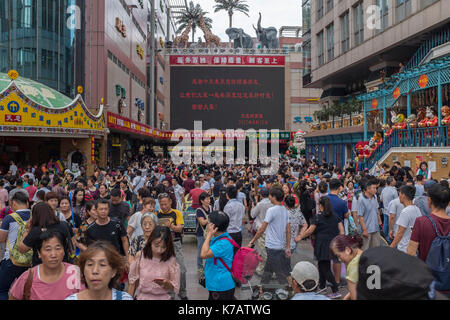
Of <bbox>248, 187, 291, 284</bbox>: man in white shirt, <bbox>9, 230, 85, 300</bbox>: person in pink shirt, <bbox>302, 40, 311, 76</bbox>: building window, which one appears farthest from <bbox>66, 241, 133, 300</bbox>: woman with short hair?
<bbox>302, 40, 311, 76</bbox>: building window

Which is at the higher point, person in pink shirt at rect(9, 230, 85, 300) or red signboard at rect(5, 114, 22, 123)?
red signboard at rect(5, 114, 22, 123)

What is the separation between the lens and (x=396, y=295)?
2.17 metres

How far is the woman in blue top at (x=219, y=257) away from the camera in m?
4.55

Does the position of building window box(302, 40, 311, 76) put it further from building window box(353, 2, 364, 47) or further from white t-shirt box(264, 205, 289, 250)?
white t-shirt box(264, 205, 289, 250)

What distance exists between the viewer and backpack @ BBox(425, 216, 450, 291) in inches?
161

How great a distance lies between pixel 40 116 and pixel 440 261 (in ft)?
61.2

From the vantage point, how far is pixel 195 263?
8.59 meters

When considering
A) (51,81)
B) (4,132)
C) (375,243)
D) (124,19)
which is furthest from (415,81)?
(124,19)

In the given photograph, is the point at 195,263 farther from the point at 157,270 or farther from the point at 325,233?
the point at 157,270

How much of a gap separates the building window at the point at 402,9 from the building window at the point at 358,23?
446 cm

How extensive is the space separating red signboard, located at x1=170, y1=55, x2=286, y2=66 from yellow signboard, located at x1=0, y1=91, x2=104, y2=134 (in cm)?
2989

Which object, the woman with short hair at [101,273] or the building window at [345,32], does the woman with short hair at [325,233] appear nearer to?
the woman with short hair at [101,273]

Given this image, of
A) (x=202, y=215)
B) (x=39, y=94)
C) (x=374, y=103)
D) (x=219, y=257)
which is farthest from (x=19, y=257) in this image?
(x=374, y=103)

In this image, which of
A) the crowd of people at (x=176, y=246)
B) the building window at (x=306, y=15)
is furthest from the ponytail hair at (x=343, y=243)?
the building window at (x=306, y=15)
